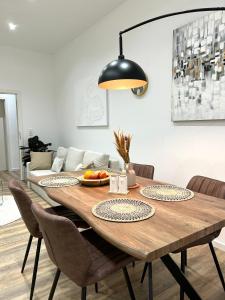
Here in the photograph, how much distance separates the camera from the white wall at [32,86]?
5.31m

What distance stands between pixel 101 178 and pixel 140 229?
3.14 feet

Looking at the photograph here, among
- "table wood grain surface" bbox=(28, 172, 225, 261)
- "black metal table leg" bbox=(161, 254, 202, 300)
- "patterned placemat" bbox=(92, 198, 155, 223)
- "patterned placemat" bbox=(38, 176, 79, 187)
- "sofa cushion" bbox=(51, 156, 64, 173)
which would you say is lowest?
"black metal table leg" bbox=(161, 254, 202, 300)

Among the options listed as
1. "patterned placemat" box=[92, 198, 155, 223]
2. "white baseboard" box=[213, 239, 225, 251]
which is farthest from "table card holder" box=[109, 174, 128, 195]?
"white baseboard" box=[213, 239, 225, 251]

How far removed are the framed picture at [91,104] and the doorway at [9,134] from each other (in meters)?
2.81

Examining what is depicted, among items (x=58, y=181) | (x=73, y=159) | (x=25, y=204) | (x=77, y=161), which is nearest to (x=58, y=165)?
(x=73, y=159)

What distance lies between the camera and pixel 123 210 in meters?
1.41

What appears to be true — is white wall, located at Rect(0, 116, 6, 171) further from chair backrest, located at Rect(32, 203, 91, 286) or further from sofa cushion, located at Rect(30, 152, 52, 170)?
chair backrest, located at Rect(32, 203, 91, 286)

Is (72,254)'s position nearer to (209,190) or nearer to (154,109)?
(209,190)

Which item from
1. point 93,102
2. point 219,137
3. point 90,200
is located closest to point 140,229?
point 90,200

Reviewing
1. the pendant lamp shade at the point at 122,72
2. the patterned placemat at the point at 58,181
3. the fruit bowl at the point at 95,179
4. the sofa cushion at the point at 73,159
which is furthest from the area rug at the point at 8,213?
the pendant lamp shade at the point at 122,72

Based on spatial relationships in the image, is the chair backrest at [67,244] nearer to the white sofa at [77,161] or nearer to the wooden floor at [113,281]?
the wooden floor at [113,281]

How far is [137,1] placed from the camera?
3.19 metres

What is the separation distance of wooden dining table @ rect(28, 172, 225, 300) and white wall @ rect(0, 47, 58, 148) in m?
4.33

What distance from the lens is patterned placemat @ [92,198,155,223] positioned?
129 centimetres
